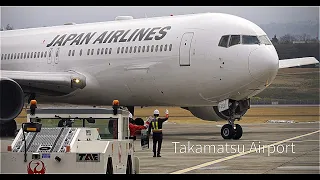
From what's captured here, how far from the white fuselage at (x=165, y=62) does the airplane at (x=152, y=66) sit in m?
0.03

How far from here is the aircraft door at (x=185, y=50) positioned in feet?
91.2

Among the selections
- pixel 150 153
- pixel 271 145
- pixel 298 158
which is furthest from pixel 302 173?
pixel 271 145

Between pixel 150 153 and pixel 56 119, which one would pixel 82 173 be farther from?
pixel 150 153

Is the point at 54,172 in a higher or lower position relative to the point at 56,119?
lower

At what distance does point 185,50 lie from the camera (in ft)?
91.6

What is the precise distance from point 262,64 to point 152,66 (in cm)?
387

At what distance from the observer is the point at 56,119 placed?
1504cm

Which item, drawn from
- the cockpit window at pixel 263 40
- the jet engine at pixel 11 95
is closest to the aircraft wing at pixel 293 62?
the cockpit window at pixel 263 40

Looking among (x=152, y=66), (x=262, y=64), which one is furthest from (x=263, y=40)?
(x=152, y=66)

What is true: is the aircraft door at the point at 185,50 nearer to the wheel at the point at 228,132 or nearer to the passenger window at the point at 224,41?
→ the passenger window at the point at 224,41

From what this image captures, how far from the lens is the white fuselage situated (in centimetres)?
2720
